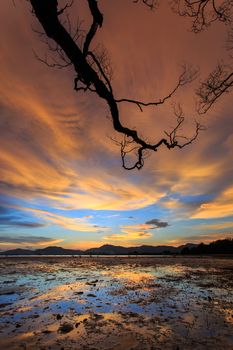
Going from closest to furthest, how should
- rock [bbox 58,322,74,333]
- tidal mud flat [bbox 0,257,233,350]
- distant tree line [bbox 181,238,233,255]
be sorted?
tidal mud flat [bbox 0,257,233,350] → rock [bbox 58,322,74,333] → distant tree line [bbox 181,238,233,255]

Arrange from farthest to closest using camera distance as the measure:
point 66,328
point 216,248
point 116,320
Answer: point 216,248
point 116,320
point 66,328

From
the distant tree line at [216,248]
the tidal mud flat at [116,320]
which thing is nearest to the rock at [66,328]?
the tidal mud flat at [116,320]

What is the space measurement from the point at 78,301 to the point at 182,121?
8610 millimetres

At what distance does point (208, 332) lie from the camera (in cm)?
909

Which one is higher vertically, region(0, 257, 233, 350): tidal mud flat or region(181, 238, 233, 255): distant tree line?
region(181, 238, 233, 255): distant tree line

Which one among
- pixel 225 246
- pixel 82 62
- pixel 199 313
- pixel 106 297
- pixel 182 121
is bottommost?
pixel 199 313

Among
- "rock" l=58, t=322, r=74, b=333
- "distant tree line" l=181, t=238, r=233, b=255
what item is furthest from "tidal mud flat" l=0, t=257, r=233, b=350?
"distant tree line" l=181, t=238, r=233, b=255

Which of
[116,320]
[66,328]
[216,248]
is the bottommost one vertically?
[66,328]

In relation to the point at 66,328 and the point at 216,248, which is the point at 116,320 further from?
the point at 216,248

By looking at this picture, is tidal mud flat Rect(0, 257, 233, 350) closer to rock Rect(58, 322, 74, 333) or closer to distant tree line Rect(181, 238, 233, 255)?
rock Rect(58, 322, 74, 333)

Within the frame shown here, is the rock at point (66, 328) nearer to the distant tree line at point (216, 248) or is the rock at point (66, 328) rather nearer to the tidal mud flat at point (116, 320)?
the tidal mud flat at point (116, 320)

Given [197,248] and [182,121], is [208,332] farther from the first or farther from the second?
[197,248]

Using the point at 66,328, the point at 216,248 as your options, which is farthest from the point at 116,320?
the point at 216,248

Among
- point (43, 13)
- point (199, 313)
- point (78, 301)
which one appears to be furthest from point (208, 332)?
point (43, 13)
